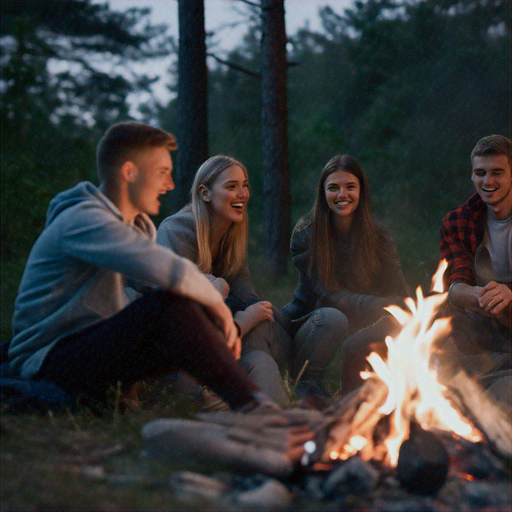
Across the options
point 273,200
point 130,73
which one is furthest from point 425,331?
point 130,73

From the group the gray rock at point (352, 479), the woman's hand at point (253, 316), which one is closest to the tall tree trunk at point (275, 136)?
the woman's hand at point (253, 316)

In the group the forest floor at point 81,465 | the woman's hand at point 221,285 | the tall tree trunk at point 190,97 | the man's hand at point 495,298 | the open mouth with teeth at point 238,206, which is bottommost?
the forest floor at point 81,465

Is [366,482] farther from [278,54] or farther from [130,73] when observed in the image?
[130,73]

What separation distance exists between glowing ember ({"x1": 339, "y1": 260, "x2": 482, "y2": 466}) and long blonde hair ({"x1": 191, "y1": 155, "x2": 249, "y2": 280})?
1192 mm

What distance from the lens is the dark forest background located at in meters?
14.4

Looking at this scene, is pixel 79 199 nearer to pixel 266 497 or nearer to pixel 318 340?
pixel 266 497

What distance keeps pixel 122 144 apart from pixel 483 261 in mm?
2592

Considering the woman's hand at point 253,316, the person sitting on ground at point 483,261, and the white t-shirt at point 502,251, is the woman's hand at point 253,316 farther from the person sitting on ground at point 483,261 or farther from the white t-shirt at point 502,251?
the white t-shirt at point 502,251

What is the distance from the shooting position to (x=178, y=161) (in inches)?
303

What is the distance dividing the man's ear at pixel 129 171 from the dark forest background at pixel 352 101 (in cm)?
878

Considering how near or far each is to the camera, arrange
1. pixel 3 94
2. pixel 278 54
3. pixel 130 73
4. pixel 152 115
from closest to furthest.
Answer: pixel 278 54 < pixel 3 94 < pixel 130 73 < pixel 152 115

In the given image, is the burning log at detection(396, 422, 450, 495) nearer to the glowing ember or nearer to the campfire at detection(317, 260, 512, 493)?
the campfire at detection(317, 260, 512, 493)

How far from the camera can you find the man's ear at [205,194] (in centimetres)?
423

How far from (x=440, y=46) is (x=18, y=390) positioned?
2142 cm
